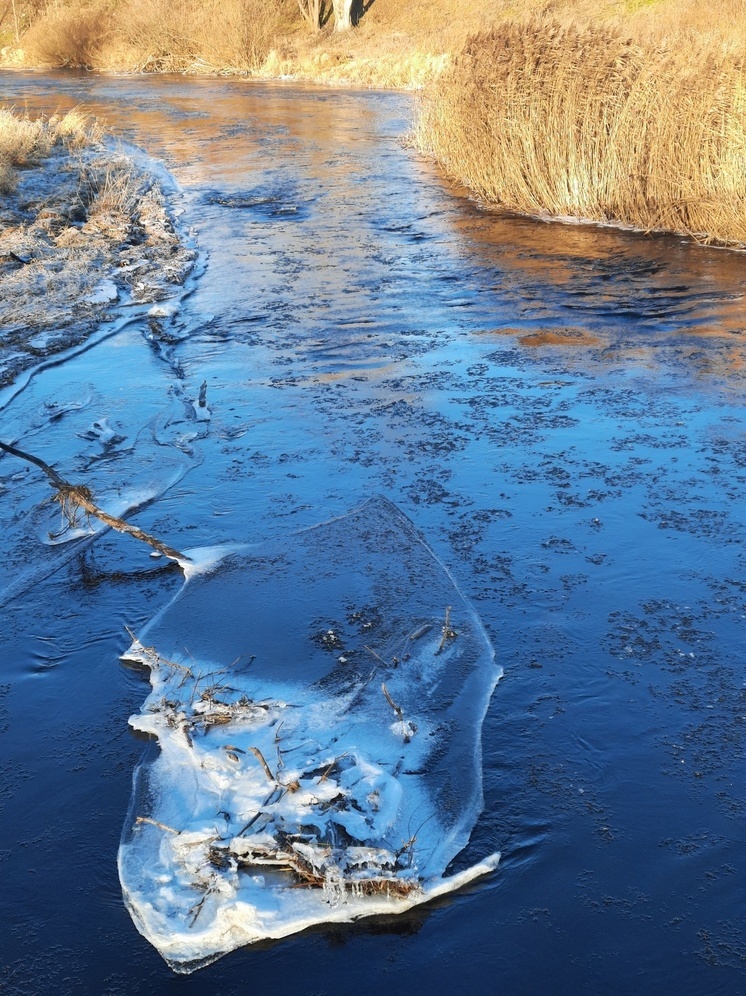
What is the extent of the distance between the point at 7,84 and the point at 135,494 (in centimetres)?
3149

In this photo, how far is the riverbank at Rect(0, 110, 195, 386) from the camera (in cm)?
873

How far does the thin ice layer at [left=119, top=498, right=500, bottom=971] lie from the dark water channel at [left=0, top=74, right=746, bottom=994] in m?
0.08

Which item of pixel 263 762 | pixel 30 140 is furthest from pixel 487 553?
pixel 30 140


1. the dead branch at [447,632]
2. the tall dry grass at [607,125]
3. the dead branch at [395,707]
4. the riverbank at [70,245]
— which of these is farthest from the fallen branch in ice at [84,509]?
the tall dry grass at [607,125]

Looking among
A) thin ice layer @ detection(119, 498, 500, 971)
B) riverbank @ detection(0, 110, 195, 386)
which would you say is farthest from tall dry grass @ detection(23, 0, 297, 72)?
thin ice layer @ detection(119, 498, 500, 971)

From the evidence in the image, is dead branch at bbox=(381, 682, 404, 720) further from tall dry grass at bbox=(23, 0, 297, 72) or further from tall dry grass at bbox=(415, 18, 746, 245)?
tall dry grass at bbox=(23, 0, 297, 72)

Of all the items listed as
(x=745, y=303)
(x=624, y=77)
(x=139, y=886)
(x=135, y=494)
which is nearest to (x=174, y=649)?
(x=139, y=886)

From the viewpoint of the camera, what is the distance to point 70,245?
1095 centimetres

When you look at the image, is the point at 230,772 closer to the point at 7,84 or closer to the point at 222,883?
the point at 222,883

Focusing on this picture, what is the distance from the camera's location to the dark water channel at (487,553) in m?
2.90

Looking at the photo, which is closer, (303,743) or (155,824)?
(155,824)

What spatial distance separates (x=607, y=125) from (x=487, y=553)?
8105 millimetres

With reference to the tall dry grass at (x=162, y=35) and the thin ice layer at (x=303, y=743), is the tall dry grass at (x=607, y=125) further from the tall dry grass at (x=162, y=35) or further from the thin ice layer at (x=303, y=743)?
the tall dry grass at (x=162, y=35)

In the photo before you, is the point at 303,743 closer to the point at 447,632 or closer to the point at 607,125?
the point at 447,632
